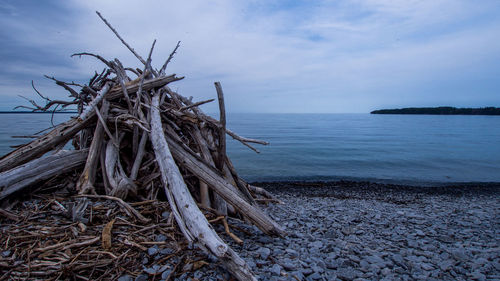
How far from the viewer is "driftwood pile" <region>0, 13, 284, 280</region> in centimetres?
380

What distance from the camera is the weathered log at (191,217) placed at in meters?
2.59

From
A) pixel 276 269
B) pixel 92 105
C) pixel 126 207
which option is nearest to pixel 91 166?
pixel 92 105

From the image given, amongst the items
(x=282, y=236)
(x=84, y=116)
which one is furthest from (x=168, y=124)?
(x=282, y=236)

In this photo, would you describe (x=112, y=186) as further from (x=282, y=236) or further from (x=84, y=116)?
(x=282, y=236)

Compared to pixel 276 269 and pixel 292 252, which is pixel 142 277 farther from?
pixel 292 252

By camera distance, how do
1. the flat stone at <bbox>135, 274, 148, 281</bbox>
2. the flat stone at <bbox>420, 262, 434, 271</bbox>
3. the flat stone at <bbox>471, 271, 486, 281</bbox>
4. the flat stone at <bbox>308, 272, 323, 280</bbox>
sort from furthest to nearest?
1. the flat stone at <bbox>420, 262, 434, 271</bbox>
2. the flat stone at <bbox>471, 271, 486, 281</bbox>
3. the flat stone at <bbox>308, 272, 323, 280</bbox>
4. the flat stone at <bbox>135, 274, 148, 281</bbox>

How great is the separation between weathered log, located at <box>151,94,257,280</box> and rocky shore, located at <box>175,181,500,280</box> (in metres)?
0.35

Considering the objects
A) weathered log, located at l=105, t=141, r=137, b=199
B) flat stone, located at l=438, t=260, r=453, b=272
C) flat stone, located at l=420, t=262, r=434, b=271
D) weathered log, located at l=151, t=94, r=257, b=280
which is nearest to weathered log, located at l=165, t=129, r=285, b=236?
weathered log, located at l=151, t=94, r=257, b=280

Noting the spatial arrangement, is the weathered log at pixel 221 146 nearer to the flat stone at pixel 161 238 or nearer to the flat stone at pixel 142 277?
the flat stone at pixel 161 238

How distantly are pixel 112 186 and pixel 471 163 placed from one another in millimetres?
25930

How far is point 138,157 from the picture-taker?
15.5 ft

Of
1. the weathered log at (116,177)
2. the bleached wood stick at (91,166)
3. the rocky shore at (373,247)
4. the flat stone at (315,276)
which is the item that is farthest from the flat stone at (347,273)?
the bleached wood stick at (91,166)

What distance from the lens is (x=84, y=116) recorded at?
4539 mm

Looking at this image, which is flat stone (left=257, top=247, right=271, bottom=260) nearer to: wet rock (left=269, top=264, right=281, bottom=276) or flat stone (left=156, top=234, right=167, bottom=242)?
wet rock (left=269, top=264, right=281, bottom=276)
